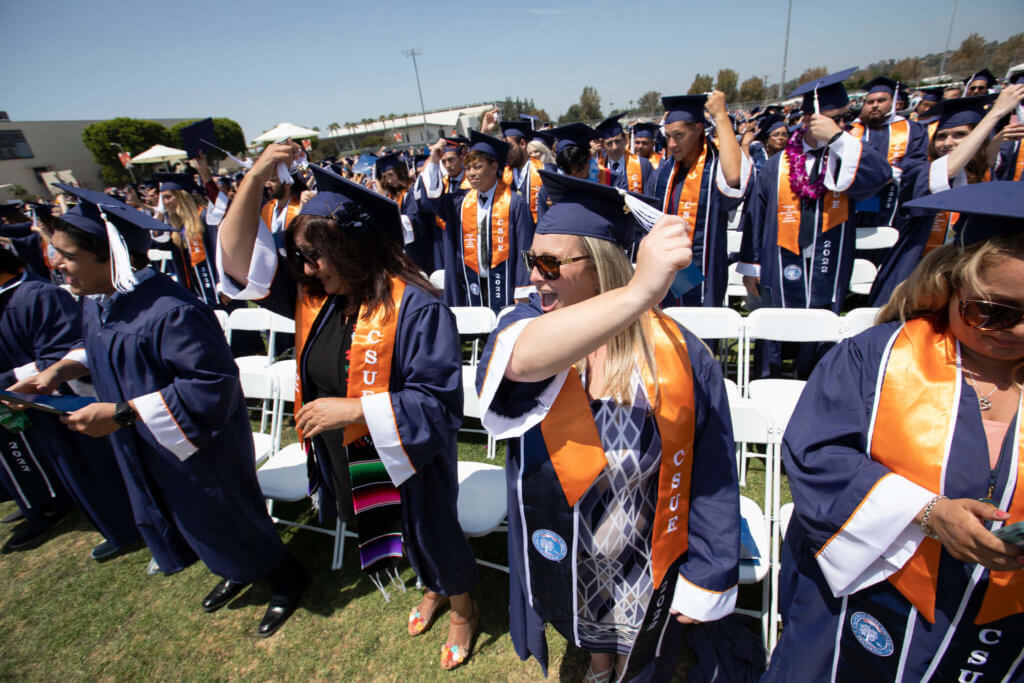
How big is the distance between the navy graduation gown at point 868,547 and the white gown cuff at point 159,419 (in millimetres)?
2537

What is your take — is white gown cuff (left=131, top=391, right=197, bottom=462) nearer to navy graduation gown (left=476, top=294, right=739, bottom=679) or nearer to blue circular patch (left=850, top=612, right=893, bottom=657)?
navy graduation gown (left=476, top=294, right=739, bottom=679)

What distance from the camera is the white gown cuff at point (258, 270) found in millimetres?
1924

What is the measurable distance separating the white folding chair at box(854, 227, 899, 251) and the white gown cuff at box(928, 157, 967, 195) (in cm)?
212

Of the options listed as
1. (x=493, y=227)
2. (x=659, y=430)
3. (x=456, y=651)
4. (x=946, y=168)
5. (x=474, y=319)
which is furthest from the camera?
(x=493, y=227)

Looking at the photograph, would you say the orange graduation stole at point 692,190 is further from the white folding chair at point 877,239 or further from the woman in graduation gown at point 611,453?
the woman in graduation gown at point 611,453

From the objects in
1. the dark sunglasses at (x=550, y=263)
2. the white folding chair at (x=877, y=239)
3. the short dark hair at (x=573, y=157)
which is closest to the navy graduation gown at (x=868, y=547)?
the dark sunglasses at (x=550, y=263)

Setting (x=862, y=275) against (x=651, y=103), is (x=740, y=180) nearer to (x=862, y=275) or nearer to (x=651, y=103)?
(x=862, y=275)

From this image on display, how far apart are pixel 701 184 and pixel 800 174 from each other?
0.73 meters

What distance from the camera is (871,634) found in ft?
4.37

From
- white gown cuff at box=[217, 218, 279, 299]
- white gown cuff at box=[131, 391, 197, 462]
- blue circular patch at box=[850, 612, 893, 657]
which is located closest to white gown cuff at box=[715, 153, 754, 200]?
blue circular patch at box=[850, 612, 893, 657]

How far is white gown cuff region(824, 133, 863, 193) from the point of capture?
319 centimetres

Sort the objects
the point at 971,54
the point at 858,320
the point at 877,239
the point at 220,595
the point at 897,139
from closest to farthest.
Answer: the point at 220,595, the point at 858,320, the point at 877,239, the point at 897,139, the point at 971,54

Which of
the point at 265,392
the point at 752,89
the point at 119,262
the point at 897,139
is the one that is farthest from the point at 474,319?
the point at 752,89

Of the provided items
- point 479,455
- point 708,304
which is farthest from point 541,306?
point 708,304
